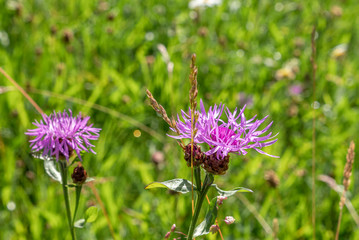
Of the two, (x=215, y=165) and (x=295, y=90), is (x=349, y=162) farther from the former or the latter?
(x=295, y=90)

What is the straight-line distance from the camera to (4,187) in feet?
4.45

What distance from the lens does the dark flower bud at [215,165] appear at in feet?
2.19

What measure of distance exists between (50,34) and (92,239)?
4.16 feet

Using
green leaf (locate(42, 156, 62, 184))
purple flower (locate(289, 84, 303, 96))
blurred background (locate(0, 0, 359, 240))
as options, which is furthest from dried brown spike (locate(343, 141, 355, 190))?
purple flower (locate(289, 84, 303, 96))

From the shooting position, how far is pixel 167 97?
1730 mm

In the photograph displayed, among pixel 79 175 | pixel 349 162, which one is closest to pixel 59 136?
pixel 79 175

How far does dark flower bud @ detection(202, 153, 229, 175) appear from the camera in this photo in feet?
2.19

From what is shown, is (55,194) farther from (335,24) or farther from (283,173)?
→ (335,24)

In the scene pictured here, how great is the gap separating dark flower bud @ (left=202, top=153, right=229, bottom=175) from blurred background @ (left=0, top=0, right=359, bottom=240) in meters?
0.28

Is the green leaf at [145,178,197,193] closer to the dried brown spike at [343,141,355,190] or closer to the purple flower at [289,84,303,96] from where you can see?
the dried brown spike at [343,141,355,190]

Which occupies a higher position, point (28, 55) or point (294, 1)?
point (294, 1)

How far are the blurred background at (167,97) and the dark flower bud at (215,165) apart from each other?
11.1 inches

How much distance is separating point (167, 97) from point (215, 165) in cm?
108

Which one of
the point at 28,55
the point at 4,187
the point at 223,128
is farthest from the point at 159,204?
the point at 28,55
